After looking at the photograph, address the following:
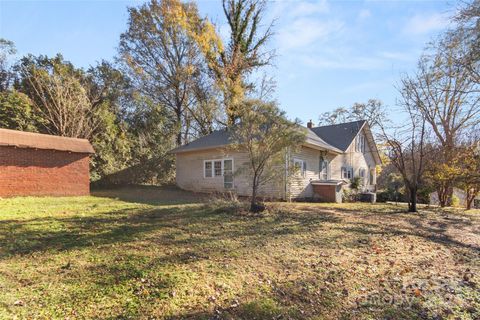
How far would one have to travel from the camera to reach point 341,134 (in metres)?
20.3

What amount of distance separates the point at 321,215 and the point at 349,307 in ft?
19.2

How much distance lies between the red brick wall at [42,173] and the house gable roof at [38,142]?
27cm

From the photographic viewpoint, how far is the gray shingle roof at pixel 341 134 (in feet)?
63.6

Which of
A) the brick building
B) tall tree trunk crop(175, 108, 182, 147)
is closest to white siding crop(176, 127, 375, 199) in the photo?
tall tree trunk crop(175, 108, 182, 147)

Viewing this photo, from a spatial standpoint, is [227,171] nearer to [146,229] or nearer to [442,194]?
[146,229]

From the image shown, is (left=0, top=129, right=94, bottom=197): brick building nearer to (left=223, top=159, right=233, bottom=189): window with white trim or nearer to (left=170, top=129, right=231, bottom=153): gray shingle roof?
(left=170, top=129, right=231, bottom=153): gray shingle roof

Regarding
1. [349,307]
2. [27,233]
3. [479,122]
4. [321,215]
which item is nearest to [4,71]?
[27,233]

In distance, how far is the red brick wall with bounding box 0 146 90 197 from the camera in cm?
1166

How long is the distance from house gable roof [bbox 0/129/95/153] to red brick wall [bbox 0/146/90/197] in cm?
27

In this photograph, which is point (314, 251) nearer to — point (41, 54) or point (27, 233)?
point (27, 233)

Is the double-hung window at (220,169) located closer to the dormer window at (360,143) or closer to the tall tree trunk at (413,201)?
the tall tree trunk at (413,201)

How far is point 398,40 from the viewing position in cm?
1181

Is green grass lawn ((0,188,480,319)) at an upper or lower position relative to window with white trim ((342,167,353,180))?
lower

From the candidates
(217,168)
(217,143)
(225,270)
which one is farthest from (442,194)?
(225,270)
